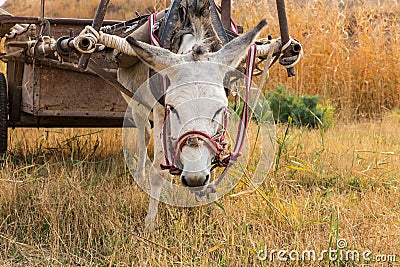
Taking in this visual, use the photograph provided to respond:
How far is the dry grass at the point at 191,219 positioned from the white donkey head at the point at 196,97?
0.54 m

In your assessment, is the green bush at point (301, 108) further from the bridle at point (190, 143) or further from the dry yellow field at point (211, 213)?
the bridle at point (190, 143)

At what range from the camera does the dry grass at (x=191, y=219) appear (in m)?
3.18

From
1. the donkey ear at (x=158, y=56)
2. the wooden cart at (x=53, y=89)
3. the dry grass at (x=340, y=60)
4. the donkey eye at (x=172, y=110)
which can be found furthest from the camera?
the dry grass at (x=340, y=60)

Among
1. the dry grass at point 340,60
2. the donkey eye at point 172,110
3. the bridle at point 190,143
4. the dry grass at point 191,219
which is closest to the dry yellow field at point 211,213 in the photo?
the dry grass at point 191,219

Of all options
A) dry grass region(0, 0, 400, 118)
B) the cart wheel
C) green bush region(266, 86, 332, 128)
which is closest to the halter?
the cart wheel

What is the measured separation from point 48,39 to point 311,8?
526cm

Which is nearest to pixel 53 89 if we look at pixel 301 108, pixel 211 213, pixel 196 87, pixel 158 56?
pixel 211 213

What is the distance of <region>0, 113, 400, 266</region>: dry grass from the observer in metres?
3.18

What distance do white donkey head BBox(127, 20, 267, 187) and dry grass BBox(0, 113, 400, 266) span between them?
54 cm

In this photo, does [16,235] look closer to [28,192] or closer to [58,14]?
[28,192]

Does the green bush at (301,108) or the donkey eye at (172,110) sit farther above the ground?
the donkey eye at (172,110)

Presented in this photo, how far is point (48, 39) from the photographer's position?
410 centimetres

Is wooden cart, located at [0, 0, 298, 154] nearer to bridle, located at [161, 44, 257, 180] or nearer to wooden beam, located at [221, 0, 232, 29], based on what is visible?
wooden beam, located at [221, 0, 232, 29]

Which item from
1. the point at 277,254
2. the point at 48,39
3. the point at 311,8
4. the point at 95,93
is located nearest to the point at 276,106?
the point at 311,8
